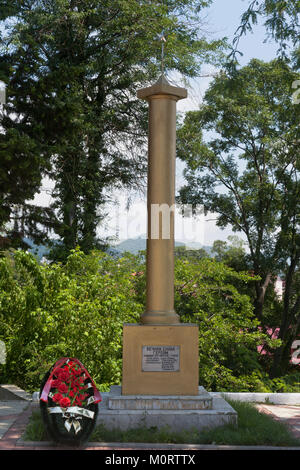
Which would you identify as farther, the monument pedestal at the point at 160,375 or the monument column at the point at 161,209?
the monument column at the point at 161,209

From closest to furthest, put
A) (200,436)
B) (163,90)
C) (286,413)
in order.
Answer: (200,436) → (163,90) → (286,413)

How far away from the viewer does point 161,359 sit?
6402 millimetres

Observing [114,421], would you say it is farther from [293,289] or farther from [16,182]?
[293,289]

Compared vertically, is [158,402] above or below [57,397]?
below

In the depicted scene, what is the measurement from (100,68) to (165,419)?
11567 millimetres

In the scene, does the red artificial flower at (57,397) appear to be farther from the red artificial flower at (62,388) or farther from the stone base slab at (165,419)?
the stone base slab at (165,419)

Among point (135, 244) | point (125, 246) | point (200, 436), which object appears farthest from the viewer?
point (125, 246)

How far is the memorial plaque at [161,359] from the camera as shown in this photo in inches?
251

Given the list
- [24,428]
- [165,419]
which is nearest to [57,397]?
[24,428]

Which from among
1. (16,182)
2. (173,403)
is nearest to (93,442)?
Result: (173,403)

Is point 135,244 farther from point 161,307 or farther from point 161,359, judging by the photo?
point 161,359

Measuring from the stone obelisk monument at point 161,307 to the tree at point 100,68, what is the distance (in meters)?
6.55

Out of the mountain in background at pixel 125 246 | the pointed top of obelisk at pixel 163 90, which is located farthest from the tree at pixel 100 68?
the pointed top of obelisk at pixel 163 90

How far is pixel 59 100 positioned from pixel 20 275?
13.7ft
